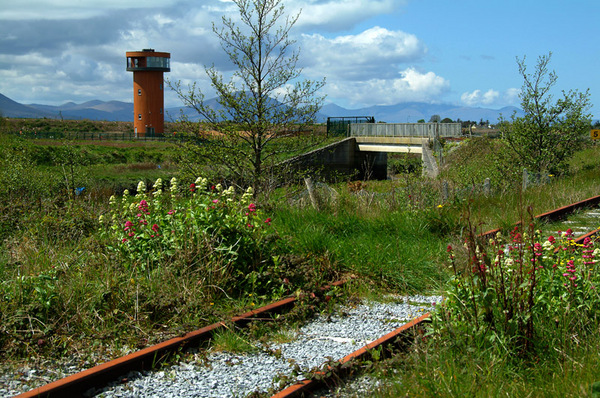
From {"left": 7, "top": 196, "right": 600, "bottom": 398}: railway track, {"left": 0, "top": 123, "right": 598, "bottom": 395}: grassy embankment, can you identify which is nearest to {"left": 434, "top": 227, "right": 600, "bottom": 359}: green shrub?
{"left": 0, "top": 123, "right": 598, "bottom": 395}: grassy embankment

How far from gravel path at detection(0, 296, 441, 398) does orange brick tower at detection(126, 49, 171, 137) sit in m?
82.6

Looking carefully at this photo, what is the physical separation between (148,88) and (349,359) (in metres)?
88.8

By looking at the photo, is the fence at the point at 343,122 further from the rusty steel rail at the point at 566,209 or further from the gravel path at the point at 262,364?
the gravel path at the point at 262,364

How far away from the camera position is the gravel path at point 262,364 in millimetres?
3963

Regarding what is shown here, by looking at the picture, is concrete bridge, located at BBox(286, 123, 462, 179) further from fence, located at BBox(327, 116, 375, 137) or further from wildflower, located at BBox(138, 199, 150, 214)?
wildflower, located at BBox(138, 199, 150, 214)

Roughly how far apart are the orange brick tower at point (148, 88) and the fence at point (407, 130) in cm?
4123

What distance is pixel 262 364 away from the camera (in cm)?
450

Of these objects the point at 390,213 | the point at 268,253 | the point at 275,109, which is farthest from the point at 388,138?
the point at 268,253

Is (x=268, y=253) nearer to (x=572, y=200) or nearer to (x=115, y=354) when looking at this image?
(x=115, y=354)

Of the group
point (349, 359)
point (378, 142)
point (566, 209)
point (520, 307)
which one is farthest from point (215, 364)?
point (378, 142)

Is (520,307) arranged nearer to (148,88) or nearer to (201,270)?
(201,270)

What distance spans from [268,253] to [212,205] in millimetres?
912

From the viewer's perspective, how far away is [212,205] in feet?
22.1

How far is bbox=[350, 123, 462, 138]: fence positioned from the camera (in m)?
42.1
